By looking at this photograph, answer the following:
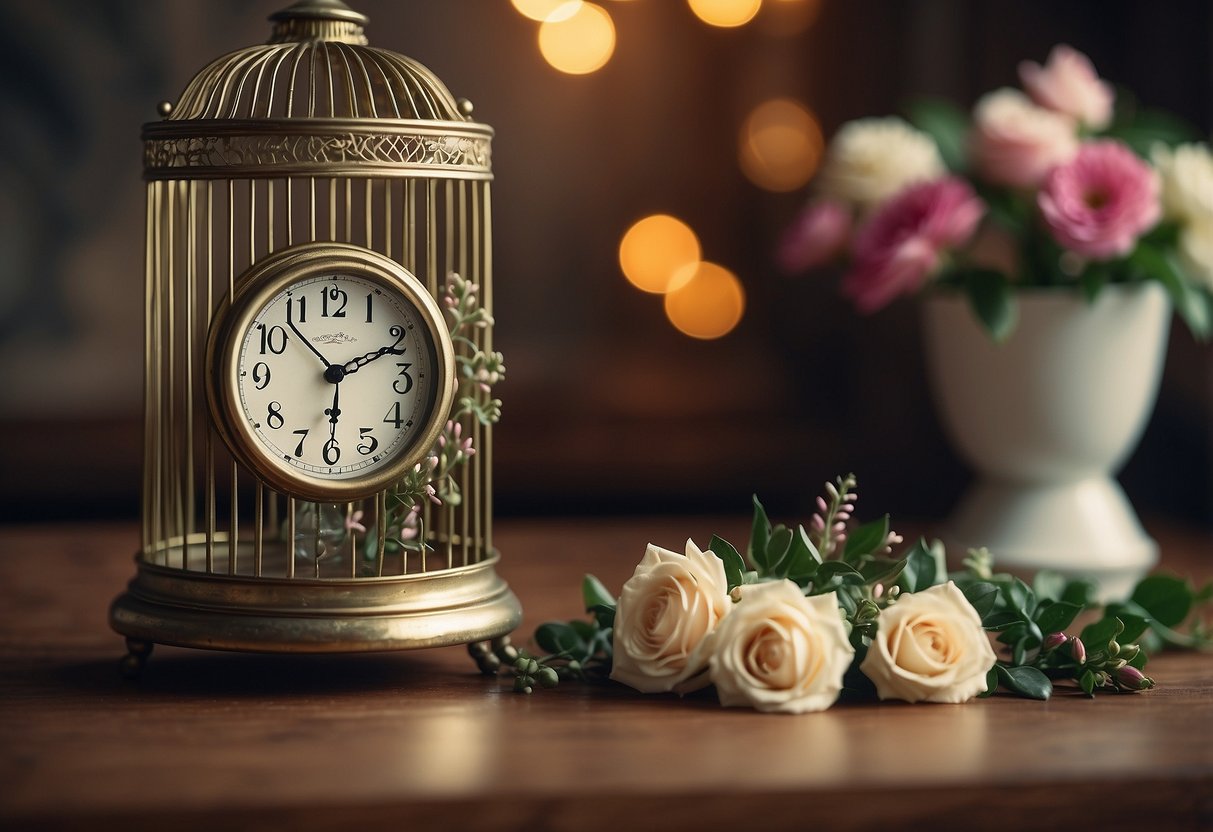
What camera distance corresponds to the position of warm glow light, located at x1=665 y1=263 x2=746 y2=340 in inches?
95.1

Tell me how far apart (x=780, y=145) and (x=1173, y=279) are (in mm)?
1054

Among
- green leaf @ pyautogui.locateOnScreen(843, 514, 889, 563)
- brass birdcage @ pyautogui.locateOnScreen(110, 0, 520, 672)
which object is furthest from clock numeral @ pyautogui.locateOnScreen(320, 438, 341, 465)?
green leaf @ pyautogui.locateOnScreen(843, 514, 889, 563)

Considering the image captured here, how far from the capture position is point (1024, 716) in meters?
0.93

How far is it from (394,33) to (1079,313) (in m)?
1.29

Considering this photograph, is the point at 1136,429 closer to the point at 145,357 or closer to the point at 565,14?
the point at 145,357

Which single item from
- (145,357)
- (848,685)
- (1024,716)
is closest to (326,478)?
(145,357)

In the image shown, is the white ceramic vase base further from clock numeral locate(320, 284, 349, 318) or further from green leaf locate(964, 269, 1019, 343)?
clock numeral locate(320, 284, 349, 318)

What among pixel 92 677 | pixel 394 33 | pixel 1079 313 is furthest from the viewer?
pixel 394 33

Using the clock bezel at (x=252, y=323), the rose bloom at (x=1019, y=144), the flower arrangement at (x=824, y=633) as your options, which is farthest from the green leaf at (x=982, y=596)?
the rose bloom at (x=1019, y=144)

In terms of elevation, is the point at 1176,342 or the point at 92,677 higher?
the point at 1176,342

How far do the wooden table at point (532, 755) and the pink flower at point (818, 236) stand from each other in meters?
0.75

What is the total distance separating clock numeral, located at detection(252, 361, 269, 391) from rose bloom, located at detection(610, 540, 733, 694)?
0.97ft

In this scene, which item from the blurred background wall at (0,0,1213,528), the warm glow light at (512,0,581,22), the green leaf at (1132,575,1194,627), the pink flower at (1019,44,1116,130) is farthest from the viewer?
the warm glow light at (512,0,581,22)

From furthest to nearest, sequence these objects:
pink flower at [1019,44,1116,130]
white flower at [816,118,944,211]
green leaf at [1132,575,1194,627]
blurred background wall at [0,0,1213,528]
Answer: blurred background wall at [0,0,1213,528], white flower at [816,118,944,211], pink flower at [1019,44,1116,130], green leaf at [1132,575,1194,627]
